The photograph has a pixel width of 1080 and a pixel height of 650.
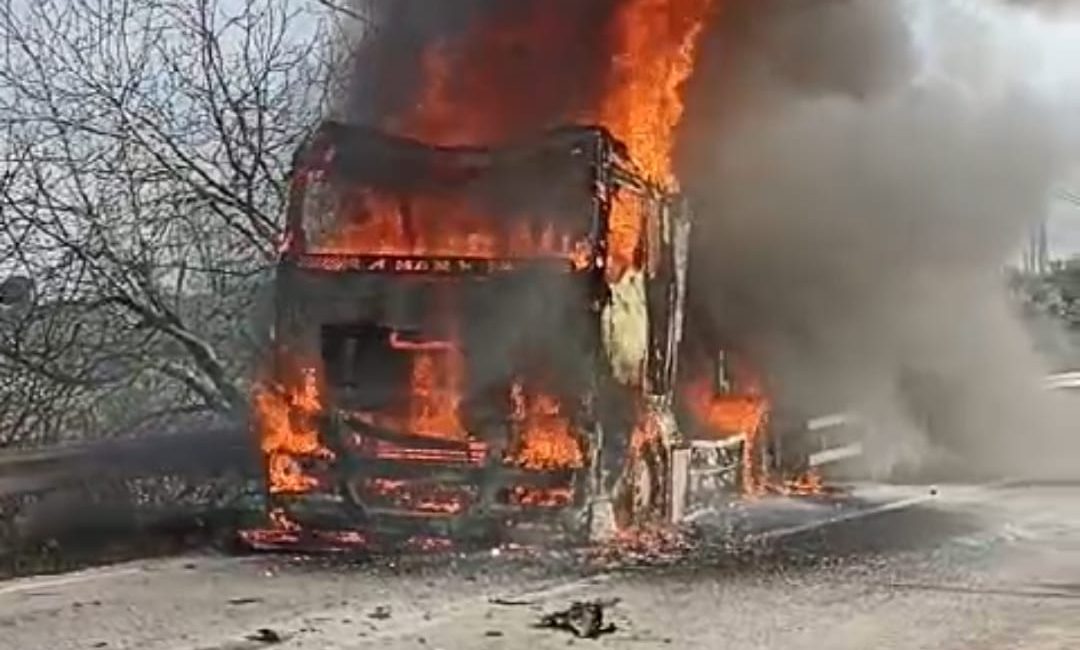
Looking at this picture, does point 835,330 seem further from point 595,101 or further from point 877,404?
point 595,101

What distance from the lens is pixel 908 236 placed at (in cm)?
1973

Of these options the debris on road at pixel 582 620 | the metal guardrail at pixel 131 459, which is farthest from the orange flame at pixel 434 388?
the metal guardrail at pixel 131 459

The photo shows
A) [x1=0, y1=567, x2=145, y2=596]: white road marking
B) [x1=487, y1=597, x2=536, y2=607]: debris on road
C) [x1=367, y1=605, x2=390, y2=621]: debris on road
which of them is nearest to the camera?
[x1=367, y1=605, x2=390, y2=621]: debris on road

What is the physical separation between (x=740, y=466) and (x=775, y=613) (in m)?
6.12

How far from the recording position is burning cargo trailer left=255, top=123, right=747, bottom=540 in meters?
11.9

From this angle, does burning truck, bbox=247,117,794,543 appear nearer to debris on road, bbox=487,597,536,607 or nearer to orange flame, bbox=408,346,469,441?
orange flame, bbox=408,346,469,441

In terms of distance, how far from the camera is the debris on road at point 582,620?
8.95m

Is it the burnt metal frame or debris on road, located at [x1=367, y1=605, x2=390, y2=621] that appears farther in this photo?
the burnt metal frame

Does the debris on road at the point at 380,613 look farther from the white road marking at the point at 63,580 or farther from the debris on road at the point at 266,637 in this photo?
the white road marking at the point at 63,580

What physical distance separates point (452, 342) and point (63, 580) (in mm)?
3028

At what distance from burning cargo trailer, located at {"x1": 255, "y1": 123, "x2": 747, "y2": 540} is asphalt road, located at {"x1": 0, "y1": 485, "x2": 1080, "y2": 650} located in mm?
548

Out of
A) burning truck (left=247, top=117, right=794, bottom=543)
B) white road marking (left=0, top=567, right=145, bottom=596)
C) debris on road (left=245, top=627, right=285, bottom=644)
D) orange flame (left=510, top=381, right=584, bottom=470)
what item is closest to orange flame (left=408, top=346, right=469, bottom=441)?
burning truck (left=247, top=117, right=794, bottom=543)

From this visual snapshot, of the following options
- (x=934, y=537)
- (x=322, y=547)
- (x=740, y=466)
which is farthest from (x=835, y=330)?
(x=322, y=547)

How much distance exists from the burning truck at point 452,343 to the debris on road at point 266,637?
10.3ft
